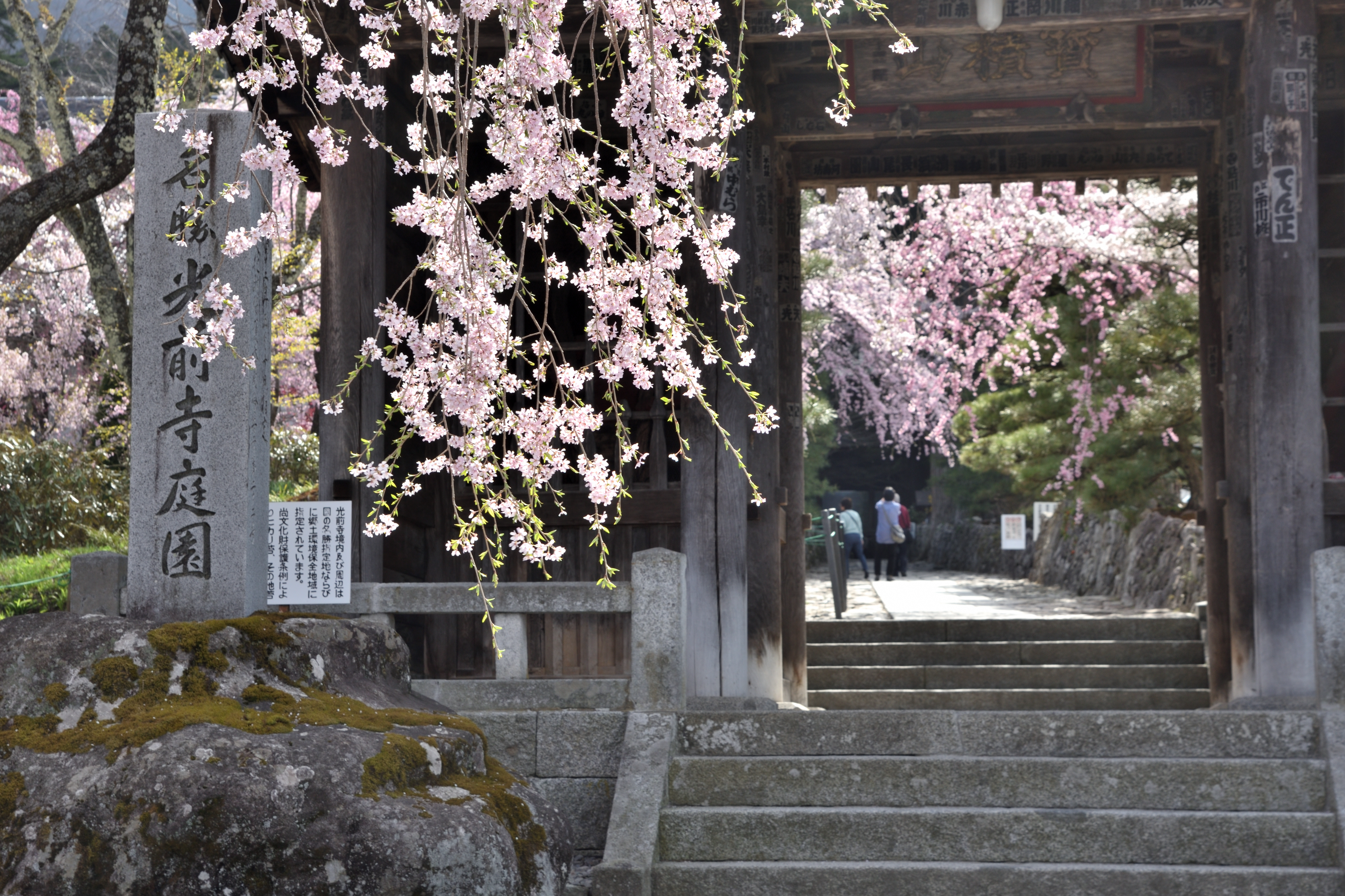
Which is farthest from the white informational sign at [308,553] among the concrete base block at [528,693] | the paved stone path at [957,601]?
the paved stone path at [957,601]

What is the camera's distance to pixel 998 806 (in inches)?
236

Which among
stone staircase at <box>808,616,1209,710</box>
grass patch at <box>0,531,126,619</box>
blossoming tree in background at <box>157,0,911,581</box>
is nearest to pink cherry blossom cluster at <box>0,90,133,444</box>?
grass patch at <box>0,531,126,619</box>

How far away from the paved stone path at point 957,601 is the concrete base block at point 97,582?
24.6 ft

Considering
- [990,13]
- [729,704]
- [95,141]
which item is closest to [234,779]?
[729,704]

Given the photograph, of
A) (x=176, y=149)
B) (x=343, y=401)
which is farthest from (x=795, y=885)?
(x=176, y=149)

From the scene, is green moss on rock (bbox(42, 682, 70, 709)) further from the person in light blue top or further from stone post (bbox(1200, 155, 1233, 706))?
the person in light blue top

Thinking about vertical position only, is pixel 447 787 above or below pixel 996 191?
below

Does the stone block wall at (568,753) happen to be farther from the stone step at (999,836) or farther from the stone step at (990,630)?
the stone step at (990,630)

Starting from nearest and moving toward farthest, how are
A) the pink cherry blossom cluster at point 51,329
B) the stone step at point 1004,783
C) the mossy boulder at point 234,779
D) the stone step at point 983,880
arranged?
1. the mossy boulder at point 234,779
2. the stone step at point 983,880
3. the stone step at point 1004,783
4. the pink cherry blossom cluster at point 51,329

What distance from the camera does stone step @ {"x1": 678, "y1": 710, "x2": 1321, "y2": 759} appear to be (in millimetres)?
6203

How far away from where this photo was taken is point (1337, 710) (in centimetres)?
621

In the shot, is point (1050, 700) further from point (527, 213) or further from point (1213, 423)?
point (527, 213)

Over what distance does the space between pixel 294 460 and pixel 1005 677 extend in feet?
35.8

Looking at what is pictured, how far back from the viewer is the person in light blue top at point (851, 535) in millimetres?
20750
